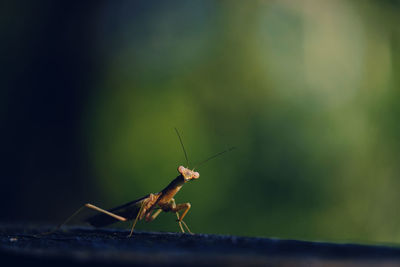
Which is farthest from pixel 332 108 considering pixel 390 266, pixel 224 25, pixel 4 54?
pixel 390 266

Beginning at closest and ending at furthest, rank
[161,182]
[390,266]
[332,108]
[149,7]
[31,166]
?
[390,266], [161,182], [332,108], [31,166], [149,7]

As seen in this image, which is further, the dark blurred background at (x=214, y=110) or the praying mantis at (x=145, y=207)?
the dark blurred background at (x=214, y=110)

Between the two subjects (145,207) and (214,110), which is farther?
(214,110)

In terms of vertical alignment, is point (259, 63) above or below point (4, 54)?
below

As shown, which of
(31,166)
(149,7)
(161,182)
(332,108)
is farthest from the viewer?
(149,7)

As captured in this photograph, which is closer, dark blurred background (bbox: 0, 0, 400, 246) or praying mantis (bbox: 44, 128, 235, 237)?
praying mantis (bbox: 44, 128, 235, 237)

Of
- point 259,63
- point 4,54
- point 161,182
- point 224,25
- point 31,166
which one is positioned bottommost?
A: point 161,182

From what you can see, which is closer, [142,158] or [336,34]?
[142,158]

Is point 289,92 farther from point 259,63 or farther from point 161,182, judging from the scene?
point 161,182
